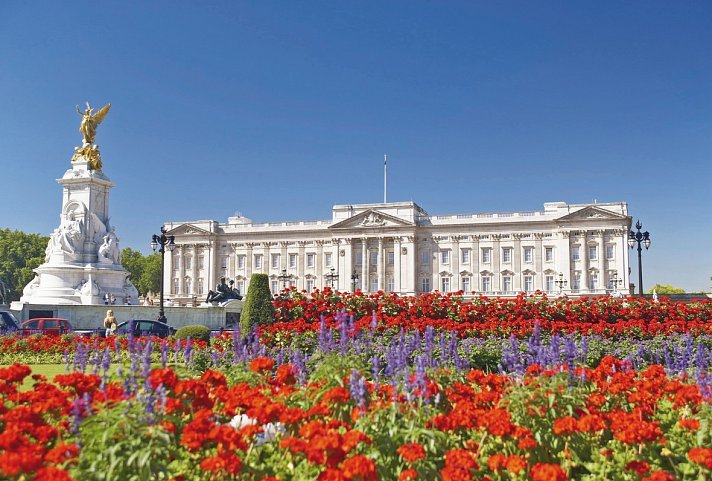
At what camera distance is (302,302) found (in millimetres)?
16266

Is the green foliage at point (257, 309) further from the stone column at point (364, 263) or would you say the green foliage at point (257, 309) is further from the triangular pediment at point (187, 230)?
the triangular pediment at point (187, 230)

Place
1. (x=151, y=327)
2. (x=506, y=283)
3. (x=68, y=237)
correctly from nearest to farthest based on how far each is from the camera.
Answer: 1. (x=151, y=327)
2. (x=68, y=237)
3. (x=506, y=283)

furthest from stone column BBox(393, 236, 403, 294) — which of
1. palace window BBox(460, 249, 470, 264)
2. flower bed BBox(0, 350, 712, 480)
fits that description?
flower bed BBox(0, 350, 712, 480)

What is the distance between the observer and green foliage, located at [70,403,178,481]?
4.29 m

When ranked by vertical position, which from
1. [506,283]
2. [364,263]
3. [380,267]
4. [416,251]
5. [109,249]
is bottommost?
[506,283]

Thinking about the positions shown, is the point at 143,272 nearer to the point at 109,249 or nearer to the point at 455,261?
the point at 455,261

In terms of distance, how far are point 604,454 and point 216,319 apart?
26.0 m

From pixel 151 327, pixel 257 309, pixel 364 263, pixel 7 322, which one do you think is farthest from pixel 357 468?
pixel 364 263

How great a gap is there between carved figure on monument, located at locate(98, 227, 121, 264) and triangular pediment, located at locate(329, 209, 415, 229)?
162 feet

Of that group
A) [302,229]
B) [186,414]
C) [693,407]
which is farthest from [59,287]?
[302,229]

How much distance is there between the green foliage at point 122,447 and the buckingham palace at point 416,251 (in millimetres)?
64422

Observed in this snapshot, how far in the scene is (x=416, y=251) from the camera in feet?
260

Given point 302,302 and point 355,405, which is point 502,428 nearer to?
point 355,405

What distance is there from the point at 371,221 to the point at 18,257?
43.7 metres
